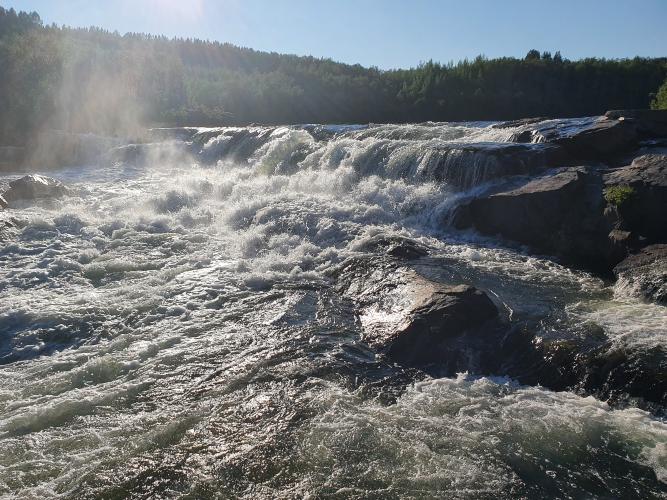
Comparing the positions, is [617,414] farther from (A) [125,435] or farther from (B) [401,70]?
(B) [401,70]

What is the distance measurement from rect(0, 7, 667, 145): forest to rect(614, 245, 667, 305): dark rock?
29.9 metres

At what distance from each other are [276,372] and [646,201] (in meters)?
7.41

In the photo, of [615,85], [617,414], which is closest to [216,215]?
[617,414]

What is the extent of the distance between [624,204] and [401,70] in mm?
39433

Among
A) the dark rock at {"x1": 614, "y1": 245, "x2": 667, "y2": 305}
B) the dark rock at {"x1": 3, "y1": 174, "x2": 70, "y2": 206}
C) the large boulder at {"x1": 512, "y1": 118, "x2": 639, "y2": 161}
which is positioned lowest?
the dark rock at {"x1": 3, "y1": 174, "x2": 70, "y2": 206}

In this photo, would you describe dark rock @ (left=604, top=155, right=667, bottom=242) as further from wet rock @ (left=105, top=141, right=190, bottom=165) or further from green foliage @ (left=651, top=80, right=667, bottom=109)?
wet rock @ (left=105, top=141, right=190, bottom=165)

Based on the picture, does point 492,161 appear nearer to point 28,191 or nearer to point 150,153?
point 28,191

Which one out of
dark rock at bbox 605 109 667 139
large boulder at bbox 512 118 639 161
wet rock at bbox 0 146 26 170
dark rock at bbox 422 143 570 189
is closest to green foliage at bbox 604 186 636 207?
dark rock at bbox 422 143 570 189

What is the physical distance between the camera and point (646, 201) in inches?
361

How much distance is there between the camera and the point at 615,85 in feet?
121

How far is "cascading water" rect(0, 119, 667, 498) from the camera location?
13.8 ft

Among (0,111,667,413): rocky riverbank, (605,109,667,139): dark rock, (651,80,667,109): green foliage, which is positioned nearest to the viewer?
(0,111,667,413): rocky riverbank

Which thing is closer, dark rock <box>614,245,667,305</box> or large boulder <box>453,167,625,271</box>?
dark rock <box>614,245,667,305</box>

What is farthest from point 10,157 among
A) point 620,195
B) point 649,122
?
point 649,122
